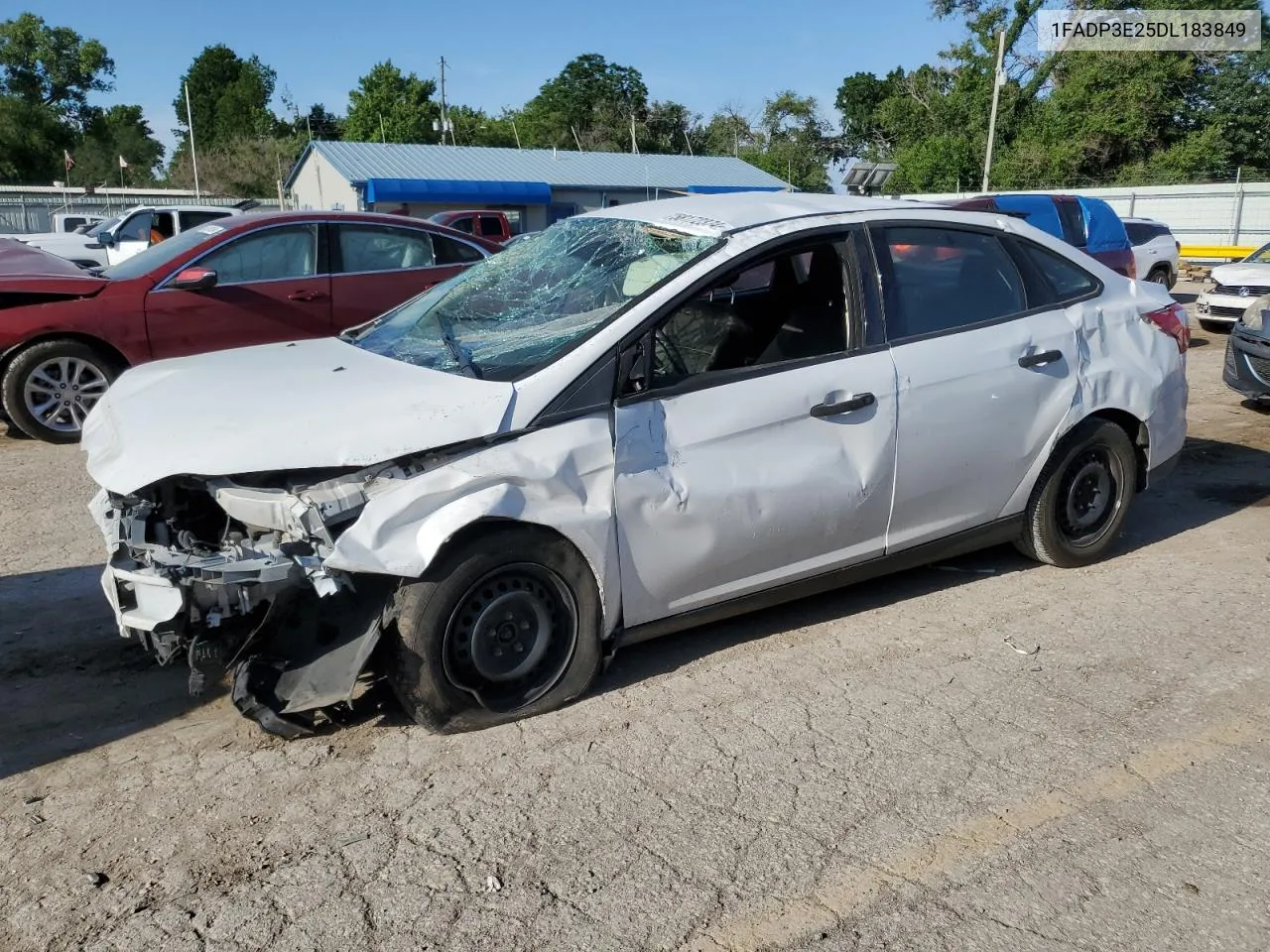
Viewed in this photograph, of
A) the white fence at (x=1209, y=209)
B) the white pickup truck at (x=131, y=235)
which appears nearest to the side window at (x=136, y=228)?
the white pickup truck at (x=131, y=235)

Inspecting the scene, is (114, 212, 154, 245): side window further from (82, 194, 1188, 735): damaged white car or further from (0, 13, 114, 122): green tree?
(0, 13, 114, 122): green tree

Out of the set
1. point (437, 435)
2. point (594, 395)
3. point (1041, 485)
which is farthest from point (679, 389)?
point (1041, 485)

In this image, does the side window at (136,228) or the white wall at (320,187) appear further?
the white wall at (320,187)

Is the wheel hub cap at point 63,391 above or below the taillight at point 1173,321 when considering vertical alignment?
below

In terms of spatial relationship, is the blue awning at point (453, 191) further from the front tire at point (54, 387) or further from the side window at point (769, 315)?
the side window at point (769, 315)

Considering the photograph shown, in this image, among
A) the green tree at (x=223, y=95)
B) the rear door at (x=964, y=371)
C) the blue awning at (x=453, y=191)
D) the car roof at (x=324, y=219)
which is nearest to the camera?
the rear door at (x=964, y=371)

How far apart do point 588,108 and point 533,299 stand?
84.7 metres

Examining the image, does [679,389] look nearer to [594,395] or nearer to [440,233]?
[594,395]

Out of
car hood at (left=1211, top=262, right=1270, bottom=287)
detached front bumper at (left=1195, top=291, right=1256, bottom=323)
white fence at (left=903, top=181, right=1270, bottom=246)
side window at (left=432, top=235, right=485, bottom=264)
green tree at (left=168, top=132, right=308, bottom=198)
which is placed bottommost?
detached front bumper at (left=1195, top=291, right=1256, bottom=323)

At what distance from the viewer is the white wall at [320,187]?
41062mm

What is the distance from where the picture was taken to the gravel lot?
2.81 m

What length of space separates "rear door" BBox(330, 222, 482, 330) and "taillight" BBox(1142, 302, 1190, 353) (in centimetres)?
559

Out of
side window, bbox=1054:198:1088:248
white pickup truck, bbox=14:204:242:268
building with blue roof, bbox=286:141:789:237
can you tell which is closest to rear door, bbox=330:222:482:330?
side window, bbox=1054:198:1088:248

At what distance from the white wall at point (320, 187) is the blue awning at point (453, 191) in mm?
1911
